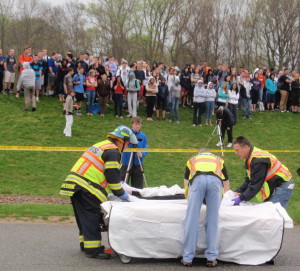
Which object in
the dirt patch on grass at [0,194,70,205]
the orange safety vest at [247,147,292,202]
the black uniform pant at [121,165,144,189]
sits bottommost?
the dirt patch on grass at [0,194,70,205]

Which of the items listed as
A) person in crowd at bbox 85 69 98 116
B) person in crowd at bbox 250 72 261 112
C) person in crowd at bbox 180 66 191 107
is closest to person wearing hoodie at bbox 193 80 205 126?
person in crowd at bbox 180 66 191 107

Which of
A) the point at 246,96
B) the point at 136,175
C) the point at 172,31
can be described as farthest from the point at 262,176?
the point at 172,31

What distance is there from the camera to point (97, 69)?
75.4 ft

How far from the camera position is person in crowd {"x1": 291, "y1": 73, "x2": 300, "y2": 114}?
25612 millimetres

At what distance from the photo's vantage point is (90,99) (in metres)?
22.5

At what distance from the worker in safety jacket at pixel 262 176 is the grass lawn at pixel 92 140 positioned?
11.2 ft

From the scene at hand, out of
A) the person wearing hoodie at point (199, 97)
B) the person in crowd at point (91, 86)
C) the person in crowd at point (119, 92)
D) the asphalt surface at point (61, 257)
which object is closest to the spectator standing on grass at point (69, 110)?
the person in crowd at point (91, 86)

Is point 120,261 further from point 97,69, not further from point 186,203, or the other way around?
point 97,69

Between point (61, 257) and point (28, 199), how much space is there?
18.3 ft

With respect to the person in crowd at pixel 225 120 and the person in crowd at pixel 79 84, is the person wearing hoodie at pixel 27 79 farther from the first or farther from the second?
the person in crowd at pixel 225 120

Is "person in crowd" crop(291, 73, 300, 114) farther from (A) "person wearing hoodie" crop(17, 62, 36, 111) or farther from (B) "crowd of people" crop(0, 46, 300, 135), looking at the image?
(A) "person wearing hoodie" crop(17, 62, 36, 111)

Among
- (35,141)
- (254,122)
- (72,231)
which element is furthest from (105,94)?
(72,231)

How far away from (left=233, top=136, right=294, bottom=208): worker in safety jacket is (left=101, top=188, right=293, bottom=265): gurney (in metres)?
0.56

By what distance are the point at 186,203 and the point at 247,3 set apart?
118 feet
